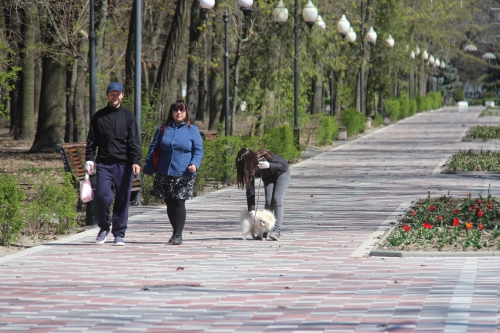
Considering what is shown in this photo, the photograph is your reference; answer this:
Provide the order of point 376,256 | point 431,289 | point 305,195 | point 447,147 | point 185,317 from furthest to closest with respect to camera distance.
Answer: point 447,147 < point 305,195 < point 376,256 < point 431,289 < point 185,317

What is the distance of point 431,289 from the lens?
25.6 feet

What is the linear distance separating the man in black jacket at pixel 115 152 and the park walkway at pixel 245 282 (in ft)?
1.78

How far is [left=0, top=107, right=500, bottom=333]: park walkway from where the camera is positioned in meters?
6.67

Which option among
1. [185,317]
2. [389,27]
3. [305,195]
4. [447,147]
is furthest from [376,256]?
[389,27]

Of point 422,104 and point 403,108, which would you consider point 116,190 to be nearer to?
point 403,108

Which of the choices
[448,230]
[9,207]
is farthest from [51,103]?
[448,230]

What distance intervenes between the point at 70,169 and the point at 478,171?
1033 cm

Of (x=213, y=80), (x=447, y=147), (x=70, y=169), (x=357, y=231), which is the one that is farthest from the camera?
(x=213, y=80)

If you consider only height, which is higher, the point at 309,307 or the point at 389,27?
the point at 389,27

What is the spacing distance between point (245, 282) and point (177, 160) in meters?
2.62

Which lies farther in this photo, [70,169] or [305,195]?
[305,195]

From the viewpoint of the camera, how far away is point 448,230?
451 inches

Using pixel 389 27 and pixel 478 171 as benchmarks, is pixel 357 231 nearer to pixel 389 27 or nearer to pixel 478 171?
pixel 478 171

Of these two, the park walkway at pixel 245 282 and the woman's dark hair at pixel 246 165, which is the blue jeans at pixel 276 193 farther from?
the woman's dark hair at pixel 246 165
